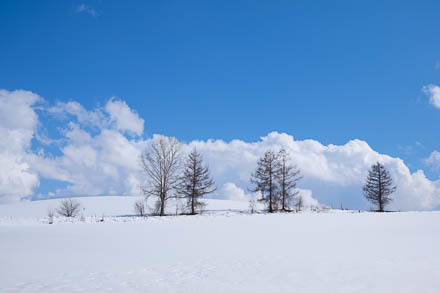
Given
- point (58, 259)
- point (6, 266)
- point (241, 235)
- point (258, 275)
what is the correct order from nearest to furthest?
point (258, 275)
point (6, 266)
point (58, 259)
point (241, 235)

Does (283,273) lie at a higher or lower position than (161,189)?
lower

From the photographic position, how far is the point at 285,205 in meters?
35.0

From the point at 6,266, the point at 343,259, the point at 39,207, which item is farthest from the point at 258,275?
the point at 39,207

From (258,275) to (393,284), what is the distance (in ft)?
10.4

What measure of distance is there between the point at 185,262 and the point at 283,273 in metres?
3.30

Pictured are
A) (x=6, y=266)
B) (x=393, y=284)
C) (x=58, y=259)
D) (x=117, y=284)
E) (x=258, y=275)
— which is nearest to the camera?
(x=393, y=284)

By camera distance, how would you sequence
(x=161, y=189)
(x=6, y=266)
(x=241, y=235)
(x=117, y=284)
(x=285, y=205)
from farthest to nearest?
(x=285, y=205), (x=161, y=189), (x=241, y=235), (x=6, y=266), (x=117, y=284)

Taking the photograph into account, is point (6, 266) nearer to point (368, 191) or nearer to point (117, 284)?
point (117, 284)

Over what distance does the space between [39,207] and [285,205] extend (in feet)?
124

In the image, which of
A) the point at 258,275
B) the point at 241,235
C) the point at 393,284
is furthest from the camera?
the point at 241,235

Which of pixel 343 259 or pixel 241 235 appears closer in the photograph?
pixel 343 259

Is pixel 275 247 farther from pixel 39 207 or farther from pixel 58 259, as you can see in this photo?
pixel 39 207

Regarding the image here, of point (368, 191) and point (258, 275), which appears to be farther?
point (368, 191)

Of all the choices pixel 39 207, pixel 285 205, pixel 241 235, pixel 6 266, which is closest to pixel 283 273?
pixel 241 235
